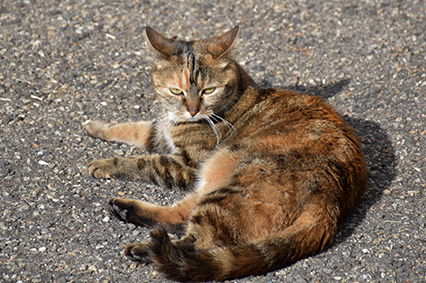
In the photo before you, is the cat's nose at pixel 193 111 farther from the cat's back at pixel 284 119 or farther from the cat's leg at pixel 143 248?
the cat's leg at pixel 143 248

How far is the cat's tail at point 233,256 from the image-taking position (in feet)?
8.29

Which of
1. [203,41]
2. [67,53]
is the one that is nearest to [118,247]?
[203,41]

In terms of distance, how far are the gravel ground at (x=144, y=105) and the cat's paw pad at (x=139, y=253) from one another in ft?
0.29

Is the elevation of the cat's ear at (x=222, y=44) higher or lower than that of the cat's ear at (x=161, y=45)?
higher

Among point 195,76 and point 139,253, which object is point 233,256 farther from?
point 195,76

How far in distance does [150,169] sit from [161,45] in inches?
40.0

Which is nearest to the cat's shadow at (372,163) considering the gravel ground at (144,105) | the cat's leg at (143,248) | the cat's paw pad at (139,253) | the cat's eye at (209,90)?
the gravel ground at (144,105)

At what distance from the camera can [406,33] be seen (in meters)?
5.11

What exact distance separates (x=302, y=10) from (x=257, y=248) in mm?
3879

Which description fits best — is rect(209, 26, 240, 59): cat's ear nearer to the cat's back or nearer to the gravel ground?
the cat's back

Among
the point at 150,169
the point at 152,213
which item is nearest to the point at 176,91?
the point at 150,169

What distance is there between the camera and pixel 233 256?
2.53 meters

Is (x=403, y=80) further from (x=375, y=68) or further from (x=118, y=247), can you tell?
(x=118, y=247)

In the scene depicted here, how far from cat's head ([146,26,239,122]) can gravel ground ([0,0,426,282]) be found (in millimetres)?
729
